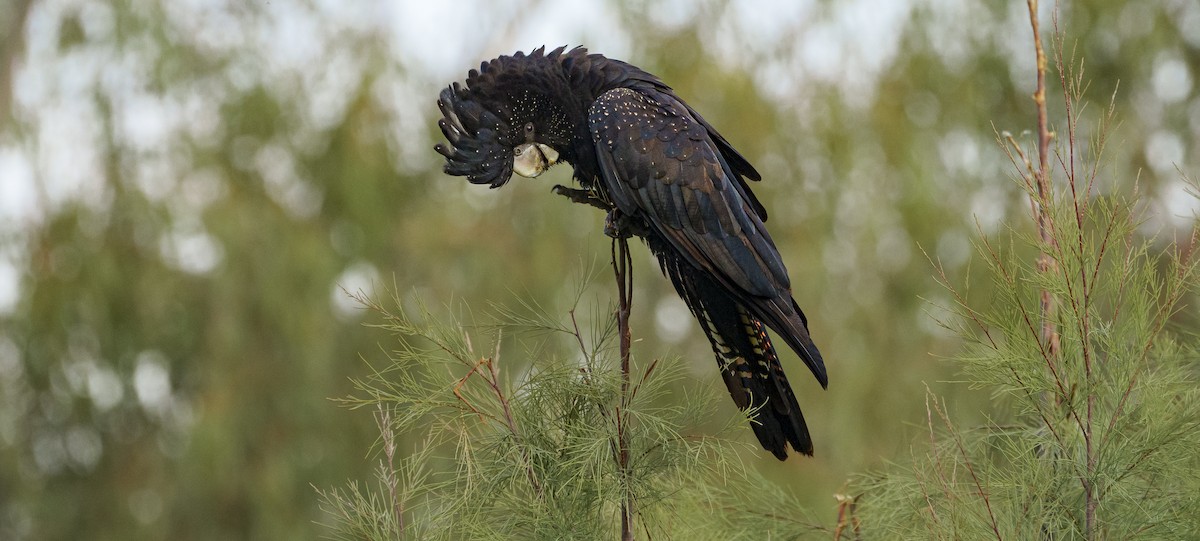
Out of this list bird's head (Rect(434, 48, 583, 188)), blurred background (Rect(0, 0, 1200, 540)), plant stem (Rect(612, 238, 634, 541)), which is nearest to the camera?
plant stem (Rect(612, 238, 634, 541))

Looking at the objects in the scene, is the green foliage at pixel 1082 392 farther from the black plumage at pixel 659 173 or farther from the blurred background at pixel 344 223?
the blurred background at pixel 344 223

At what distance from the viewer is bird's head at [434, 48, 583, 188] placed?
249cm

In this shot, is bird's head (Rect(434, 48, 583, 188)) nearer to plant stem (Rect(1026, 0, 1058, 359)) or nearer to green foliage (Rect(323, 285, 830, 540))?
green foliage (Rect(323, 285, 830, 540))

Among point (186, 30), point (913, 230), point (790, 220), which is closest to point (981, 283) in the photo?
point (913, 230)

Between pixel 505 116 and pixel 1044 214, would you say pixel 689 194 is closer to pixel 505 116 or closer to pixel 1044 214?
pixel 505 116

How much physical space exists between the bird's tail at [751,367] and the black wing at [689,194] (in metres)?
0.08

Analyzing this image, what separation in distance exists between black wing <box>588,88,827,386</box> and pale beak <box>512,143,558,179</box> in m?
0.17

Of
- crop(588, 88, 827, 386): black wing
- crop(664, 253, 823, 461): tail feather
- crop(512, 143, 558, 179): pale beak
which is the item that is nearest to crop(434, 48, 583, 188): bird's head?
crop(512, 143, 558, 179): pale beak

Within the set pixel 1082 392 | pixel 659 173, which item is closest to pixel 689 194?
pixel 659 173

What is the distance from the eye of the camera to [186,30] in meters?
5.67

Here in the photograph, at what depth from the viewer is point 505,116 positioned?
2.53 m

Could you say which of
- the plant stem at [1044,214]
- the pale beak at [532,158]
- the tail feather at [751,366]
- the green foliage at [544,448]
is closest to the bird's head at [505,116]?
the pale beak at [532,158]

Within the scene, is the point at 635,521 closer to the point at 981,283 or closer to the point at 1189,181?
the point at 1189,181

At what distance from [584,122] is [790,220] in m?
2.94
